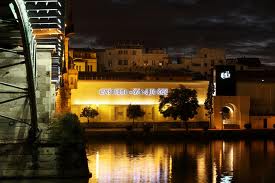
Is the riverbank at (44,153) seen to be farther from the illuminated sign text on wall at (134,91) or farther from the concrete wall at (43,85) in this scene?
the illuminated sign text on wall at (134,91)

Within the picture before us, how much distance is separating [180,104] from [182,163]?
3015 cm

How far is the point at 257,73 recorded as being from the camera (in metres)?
74.2

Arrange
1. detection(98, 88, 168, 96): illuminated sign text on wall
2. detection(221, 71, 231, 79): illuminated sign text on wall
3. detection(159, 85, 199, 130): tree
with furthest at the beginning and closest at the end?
Result: detection(221, 71, 231, 79): illuminated sign text on wall, detection(98, 88, 168, 96): illuminated sign text on wall, detection(159, 85, 199, 130): tree

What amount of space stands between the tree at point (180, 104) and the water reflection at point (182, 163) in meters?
13.7

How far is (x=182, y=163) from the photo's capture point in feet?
112

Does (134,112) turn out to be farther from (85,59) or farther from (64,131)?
(64,131)

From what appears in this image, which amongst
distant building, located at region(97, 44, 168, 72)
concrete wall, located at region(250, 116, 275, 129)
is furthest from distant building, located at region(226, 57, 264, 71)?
concrete wall, located at region(250, 116, 275, 129)

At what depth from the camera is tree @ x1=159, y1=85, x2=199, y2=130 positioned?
210 ft

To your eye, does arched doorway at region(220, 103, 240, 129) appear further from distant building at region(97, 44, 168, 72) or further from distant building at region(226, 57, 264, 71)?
distant building at region(97, 44, 168, 72)

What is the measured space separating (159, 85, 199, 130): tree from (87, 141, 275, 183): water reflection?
538 inches

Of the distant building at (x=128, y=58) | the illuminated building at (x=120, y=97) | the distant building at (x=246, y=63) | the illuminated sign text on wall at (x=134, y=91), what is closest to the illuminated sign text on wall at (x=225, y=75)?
the illuminated building at (x=120, y=97)

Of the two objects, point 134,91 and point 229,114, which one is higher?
point 134,91

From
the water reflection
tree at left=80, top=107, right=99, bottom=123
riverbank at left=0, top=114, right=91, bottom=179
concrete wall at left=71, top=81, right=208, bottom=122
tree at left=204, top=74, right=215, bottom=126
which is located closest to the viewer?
riverbank at left=0, top=114, right=91, bottom=179

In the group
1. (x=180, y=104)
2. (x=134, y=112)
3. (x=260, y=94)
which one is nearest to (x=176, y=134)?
(x=180, y=104)
